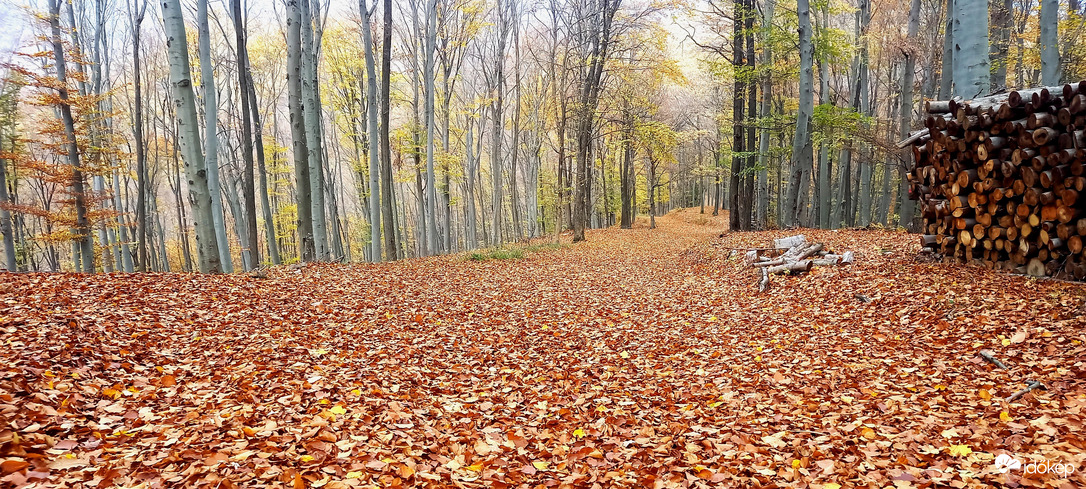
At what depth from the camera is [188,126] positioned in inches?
305

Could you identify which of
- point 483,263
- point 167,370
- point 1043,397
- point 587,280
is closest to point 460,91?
point 483,263

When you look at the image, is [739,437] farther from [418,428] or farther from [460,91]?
[460,91]

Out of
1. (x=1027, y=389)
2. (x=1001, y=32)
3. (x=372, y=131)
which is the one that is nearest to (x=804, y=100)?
(x=1001, y=32)

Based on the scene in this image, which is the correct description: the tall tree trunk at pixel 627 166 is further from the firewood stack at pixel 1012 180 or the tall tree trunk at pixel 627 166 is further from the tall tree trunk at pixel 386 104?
the firewood stack at pixel 1012 180

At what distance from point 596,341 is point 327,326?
3532 millimetres

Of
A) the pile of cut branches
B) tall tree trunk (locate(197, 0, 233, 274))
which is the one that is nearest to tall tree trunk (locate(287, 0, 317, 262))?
tall tree trunk (locate(197, 0, 233, 274))

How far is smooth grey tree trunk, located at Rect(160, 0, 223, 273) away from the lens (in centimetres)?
749

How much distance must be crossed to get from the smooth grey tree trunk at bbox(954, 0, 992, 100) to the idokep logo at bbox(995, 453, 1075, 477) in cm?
671

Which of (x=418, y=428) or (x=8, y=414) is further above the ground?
(x=8, y=414)

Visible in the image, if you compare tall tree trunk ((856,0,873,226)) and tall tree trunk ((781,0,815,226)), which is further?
tall tree trunk ((856,0,873,226))

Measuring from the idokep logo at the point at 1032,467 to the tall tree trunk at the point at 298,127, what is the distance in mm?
11713

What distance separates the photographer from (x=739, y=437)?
138 inches

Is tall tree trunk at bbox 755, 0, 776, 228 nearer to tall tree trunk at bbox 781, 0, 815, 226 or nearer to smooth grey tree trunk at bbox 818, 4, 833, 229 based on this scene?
tall tree trunk at bbox 781, 0, 815, 226

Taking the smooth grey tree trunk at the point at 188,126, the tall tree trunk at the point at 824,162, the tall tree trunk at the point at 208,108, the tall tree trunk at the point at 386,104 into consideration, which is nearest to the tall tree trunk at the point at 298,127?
the tall tree trunk at the point at 208,108
